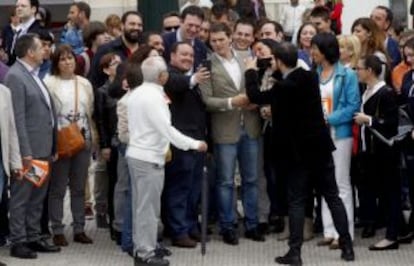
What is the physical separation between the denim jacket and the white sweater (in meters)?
1.43

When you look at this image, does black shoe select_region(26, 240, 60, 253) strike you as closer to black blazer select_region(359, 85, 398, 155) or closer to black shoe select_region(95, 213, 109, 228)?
black shoe select_region(95, 213, 109, 228)

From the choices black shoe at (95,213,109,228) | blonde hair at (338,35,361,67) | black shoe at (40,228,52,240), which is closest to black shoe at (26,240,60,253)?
black shoe at (40,228,52,240)

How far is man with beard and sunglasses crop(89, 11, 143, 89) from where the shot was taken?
11555 mm

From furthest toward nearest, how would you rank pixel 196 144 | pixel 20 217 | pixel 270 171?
pixel 270 171 → pixel 20 217 → pixel 196 144

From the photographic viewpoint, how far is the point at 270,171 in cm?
1159

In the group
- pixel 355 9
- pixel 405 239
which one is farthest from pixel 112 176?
pixel 355 9

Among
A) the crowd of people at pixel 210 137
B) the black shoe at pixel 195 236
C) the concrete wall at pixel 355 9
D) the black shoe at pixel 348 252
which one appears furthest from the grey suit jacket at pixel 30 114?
the concrete wall at pixel 355 9

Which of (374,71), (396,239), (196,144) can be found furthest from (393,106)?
(196,144)

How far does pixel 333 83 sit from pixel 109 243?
2457 mm

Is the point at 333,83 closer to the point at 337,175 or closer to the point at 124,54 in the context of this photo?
the point at 337,175

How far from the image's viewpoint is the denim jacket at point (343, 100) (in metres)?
10.9

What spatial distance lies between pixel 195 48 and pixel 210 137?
92 centimetres

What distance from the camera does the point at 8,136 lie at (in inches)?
406

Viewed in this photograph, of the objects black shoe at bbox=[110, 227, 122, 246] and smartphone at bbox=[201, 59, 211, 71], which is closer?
smartphone at bbox=[201, 59, 211, 71]
